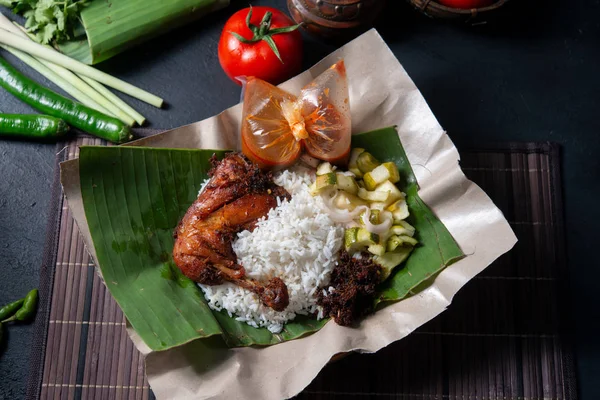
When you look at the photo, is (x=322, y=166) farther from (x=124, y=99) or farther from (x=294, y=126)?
(x=124, y=99)

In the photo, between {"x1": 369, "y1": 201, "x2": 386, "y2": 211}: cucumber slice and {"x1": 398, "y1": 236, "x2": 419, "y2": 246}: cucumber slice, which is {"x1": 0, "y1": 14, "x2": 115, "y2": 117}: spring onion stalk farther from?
{"x1": 398, "y1": 236, "x2": 419, "y2": 246}: cucumber slice

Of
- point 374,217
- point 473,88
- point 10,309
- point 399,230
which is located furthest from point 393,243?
point 10,309

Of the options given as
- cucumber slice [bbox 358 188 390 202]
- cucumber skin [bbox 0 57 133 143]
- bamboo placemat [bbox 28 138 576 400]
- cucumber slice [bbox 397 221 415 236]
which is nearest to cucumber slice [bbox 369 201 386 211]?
cucumber slice [bbox 358 188 390 202]

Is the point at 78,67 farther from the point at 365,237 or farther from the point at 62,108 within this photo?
the point at 365,237

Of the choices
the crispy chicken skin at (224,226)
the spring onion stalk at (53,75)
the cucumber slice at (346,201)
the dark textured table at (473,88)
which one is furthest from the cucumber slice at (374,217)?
the spring onion stalk at (53,75)

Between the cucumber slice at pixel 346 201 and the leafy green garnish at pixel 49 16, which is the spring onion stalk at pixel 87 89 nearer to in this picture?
the leafy green garnish at pixel 49 16

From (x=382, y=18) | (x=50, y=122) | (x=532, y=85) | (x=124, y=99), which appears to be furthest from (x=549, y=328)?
(x=50, y=122)
